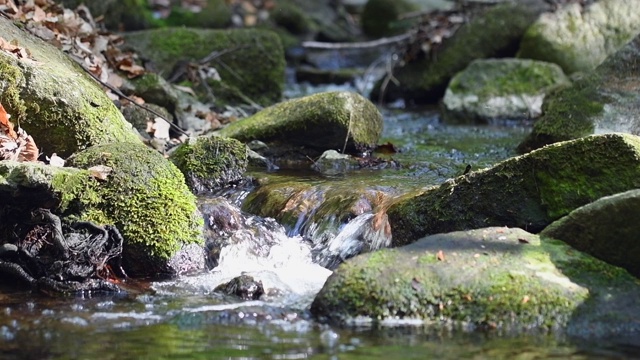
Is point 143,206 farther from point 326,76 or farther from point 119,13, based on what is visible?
point 326,76

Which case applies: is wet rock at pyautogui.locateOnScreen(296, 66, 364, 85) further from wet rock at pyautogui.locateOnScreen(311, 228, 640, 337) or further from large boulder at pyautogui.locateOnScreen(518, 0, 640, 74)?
wet rock at pyautogui.locateOnScreen(311, 228, 640, 337)

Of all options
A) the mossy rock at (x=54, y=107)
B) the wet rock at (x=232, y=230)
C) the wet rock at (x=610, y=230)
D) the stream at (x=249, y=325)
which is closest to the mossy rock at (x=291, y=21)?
the mossy rock at (x=54, y=107)

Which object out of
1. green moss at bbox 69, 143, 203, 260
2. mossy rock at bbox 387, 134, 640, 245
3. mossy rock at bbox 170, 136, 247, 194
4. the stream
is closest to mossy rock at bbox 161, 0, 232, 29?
mossy rock at bbox 170, 136, 247, 194

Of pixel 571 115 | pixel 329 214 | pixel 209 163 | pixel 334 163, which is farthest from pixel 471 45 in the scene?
pixel 329 214

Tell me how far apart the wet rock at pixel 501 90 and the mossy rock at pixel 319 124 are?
120 inches

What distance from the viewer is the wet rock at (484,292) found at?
3.98m

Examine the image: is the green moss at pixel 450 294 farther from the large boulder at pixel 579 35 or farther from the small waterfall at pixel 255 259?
the large boulder at pixel 579 35

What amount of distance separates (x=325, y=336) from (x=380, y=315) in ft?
1.09

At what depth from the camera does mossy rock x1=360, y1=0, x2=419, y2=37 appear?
59.3 ft

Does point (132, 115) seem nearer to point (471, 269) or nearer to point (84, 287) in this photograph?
point (84, 287)

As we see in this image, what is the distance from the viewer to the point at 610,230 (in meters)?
4.32

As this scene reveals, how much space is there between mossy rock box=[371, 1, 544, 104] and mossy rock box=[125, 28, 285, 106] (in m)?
1.90

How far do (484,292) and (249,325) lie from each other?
1.07 m

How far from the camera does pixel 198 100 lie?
919 centimetres
